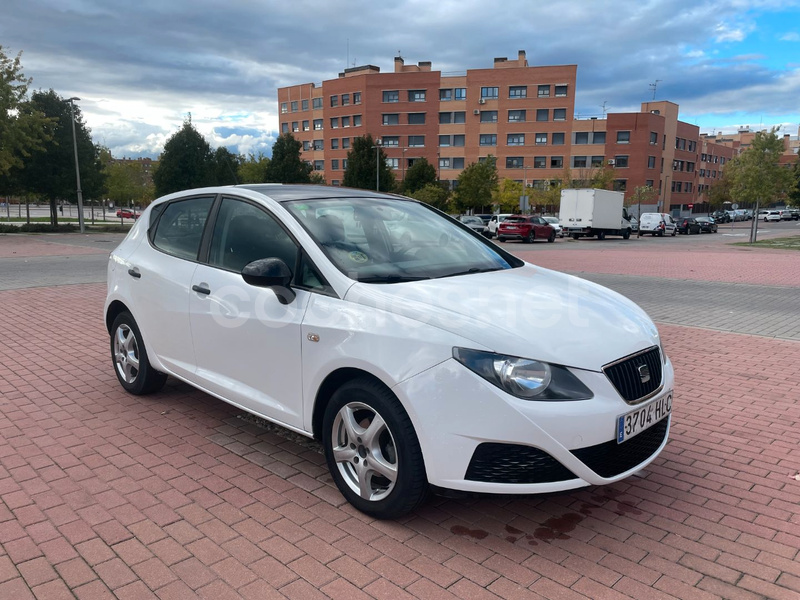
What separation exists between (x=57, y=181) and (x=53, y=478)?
3513cm

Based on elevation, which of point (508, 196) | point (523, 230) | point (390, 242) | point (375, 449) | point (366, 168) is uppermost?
point (366, 168)

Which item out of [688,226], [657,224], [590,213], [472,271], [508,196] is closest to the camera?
[472,271]

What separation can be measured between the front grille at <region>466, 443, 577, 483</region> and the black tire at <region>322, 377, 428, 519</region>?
11.2 inches

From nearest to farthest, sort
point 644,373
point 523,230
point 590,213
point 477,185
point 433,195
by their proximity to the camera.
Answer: point 644,373, point 523,230, point 590,213, point 433,195, point 477,185

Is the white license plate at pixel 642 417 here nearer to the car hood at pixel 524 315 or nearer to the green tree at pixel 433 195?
the car hood at pixel 524 315

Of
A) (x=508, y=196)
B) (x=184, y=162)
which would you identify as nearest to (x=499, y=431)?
(x=184, y=162)

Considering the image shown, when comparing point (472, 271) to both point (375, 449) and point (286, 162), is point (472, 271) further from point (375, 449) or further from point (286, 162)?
point (286, 162)

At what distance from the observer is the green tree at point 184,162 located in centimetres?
4303

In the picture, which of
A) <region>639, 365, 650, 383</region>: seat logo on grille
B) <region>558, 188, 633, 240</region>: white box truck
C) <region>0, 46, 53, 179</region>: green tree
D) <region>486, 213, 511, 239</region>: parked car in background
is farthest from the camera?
<region>558, 188, 633, 240</region>: white box truck

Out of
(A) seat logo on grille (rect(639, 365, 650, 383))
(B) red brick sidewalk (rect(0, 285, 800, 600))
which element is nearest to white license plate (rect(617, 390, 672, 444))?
(A) seat logo on grille (rect(639, 365, 650, 383))

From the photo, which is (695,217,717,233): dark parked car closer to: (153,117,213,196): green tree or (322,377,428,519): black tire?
(153,117,213,196): green tree

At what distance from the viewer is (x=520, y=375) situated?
2676 mm

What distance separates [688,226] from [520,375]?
172ft

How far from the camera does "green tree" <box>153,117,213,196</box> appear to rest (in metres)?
43.0
